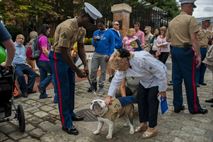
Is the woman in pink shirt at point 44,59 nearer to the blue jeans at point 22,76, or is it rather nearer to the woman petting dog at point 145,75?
the blue jeans at point 22,76

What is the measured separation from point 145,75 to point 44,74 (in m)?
3.69

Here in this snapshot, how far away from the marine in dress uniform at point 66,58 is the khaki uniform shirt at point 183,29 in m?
1.78

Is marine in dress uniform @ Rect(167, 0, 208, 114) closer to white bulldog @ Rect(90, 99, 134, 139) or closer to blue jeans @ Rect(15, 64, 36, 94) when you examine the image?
white bulldog @ Rect(90, 99, 134, 139)

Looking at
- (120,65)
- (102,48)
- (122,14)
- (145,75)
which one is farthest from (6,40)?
(122,14)

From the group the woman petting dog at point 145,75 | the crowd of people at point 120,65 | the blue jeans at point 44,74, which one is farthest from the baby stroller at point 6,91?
the blue jeans at point 44,74

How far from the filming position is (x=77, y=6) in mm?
19453

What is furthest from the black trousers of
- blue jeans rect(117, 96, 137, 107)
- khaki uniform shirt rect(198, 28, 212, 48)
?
khaki uniform shirt rect(198, 28, 212, 48)

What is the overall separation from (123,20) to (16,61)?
22.4ft

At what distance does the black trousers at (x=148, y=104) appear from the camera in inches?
160

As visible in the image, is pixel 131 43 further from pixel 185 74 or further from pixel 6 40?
pixel 6 40

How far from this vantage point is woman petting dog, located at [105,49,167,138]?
380cm

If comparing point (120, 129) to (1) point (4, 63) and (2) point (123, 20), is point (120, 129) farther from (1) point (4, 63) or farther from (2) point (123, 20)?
(2) point (123, 20)

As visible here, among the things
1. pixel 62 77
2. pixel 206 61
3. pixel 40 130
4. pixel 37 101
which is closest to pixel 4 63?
pixel 62 77

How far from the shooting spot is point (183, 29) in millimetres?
5145
